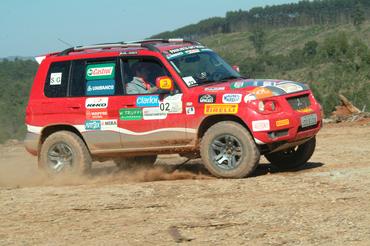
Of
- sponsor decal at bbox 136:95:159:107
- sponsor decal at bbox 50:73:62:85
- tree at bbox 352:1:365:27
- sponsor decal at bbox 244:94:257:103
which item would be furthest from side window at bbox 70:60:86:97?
tree at bbox 352:1:365:27

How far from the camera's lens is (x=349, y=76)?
4003 cm

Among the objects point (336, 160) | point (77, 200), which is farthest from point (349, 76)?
point (77, 200)

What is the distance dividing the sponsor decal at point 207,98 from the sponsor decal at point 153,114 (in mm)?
573

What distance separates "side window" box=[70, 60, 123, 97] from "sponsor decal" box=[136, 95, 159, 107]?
12.6 inches

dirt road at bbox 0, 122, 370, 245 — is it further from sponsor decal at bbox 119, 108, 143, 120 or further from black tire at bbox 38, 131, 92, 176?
sponsor decal at bbox 119, 108, 143, 120

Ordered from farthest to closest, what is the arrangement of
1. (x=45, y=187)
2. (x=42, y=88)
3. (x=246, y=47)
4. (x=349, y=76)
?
(x=246, y=47) → (x=349, y=76) → (x=42, y=88) → (x=45, y=187)

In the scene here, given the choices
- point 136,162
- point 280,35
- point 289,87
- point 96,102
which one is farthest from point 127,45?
point 280,35

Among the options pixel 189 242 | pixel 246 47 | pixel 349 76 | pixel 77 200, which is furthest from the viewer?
pixel 246 47

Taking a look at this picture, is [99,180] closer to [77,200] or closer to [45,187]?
[45,187]

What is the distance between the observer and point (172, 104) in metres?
8.62

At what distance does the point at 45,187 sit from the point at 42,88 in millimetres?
1541

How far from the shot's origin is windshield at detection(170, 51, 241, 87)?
8.75 meters

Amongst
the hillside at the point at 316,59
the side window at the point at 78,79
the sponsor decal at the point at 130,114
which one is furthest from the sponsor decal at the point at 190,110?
the hillside at the point at 316,59

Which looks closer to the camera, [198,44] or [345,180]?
[345,180]
